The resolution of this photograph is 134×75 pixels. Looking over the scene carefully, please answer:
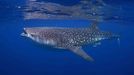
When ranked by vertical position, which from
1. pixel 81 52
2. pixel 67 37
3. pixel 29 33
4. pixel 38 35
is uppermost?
pixel 29 33

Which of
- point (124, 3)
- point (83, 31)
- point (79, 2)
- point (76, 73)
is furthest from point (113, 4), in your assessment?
point (76, 73)

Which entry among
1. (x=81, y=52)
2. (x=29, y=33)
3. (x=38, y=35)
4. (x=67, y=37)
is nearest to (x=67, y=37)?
(x=67, y=37)

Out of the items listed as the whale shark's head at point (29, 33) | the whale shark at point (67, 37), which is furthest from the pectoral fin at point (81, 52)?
the whale shark's head at point (29, 33)

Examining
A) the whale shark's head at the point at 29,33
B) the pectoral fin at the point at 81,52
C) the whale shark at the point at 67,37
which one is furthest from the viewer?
the whale shark at the point at 67,37

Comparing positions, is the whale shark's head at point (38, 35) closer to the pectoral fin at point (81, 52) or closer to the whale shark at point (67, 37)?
the whale shark at point (67, 37)

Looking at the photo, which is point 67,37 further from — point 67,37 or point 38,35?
point 38,35

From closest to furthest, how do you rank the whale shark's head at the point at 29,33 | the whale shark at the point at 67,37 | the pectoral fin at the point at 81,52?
the pectoral fin at the point at 81,52
the whale shark's head at the point at 29,33
the whale shark at the point at 67,37

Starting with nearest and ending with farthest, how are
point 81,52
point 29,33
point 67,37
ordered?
point 29,33
point 81,52
point 67,37

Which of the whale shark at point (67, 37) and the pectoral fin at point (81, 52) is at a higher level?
the whale shark at point (67, 37)

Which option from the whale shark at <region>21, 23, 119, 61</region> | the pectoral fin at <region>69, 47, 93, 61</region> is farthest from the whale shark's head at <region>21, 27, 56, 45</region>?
the pectoral fin at <region>69, 47, 93, 61</region>
